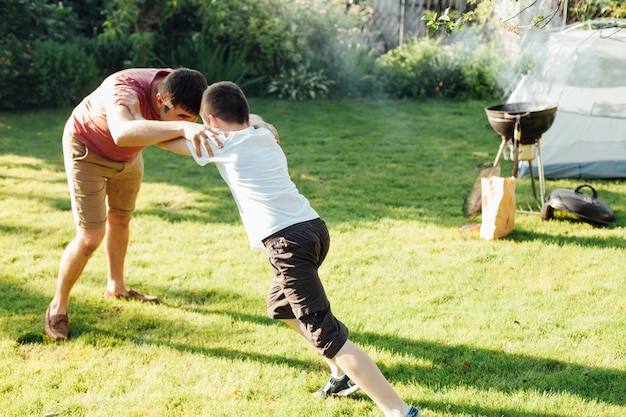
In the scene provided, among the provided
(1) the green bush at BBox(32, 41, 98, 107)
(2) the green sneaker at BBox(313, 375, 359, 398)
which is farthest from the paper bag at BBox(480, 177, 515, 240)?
(1) the green bush at BBox(32, 41, 98, 107)

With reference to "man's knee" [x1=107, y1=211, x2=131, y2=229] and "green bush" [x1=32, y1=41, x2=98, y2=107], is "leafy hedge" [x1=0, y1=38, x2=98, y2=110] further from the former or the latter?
"man's knee" [x1=107, y1=211, x2=131, y2=229]

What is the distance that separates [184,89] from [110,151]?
0.69 meters

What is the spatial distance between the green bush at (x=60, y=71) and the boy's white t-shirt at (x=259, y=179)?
7.91 m

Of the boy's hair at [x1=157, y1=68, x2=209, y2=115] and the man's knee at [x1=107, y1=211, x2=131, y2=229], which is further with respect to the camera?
the man's knee at [x1=107, y1=211, x2=131, y2=229]

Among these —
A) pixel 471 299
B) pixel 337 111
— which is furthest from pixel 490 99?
pixel 471 299

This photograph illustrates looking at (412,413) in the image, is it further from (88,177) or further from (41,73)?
(41,73)

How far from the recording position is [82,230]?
3.72m

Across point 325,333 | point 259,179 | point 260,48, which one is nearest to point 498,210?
point 325,333

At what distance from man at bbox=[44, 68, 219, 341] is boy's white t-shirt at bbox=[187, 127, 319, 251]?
1.04 ft

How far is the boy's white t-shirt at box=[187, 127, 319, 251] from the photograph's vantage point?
2.75m

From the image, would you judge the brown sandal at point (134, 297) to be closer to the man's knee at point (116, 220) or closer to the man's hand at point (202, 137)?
the man's knee at point (116, 220)

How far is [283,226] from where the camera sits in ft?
9.15

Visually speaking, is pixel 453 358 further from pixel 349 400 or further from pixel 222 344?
pixel 222 344

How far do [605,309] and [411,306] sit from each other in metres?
1.15
